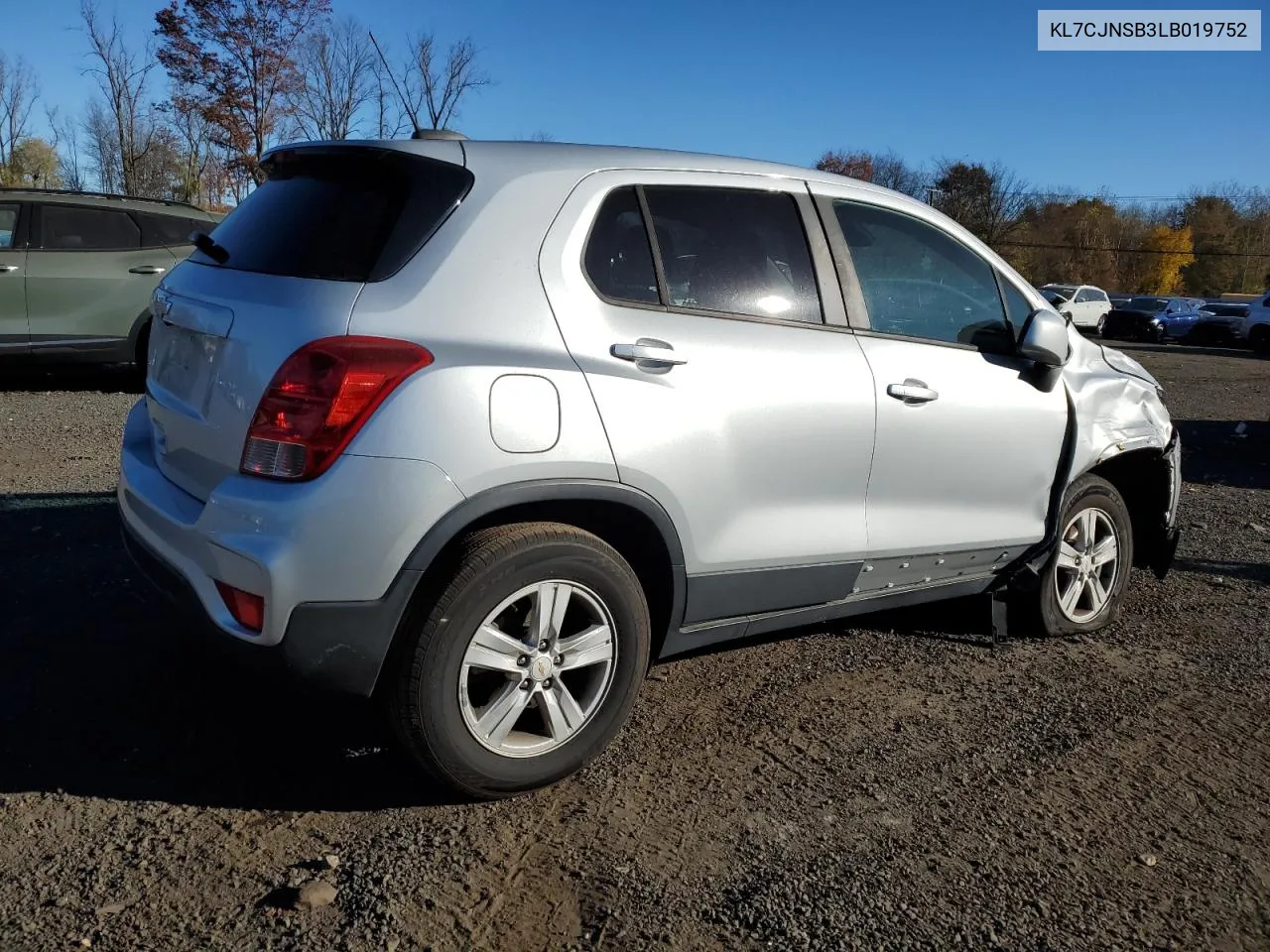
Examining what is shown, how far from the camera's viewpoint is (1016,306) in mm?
4258

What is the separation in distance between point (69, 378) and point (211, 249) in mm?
9248

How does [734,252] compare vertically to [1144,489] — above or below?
above

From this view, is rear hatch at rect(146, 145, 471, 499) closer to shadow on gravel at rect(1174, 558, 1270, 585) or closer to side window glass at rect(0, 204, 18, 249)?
shadow on gravel at rect(1174, 558, 1270, 585)

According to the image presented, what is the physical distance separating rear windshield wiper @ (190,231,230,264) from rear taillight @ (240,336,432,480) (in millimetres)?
743

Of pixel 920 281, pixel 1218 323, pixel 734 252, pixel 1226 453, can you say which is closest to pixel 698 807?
pixel 734 252

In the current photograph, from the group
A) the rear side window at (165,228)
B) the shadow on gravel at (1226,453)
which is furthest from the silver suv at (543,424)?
the rear side window at (165,228)

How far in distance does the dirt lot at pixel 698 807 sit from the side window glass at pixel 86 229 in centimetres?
639

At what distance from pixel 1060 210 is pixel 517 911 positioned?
71575 millimetres

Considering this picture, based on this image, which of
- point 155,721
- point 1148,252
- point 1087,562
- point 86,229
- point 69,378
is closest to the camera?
point 155,721

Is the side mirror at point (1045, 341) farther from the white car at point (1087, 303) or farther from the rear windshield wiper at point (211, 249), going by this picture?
the white car at point (1087, 303)

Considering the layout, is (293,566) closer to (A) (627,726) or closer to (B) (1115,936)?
(A) (627,726)

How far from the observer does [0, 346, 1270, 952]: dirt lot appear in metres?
2.52

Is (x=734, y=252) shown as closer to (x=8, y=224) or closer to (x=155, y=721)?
(x=155, y=721)

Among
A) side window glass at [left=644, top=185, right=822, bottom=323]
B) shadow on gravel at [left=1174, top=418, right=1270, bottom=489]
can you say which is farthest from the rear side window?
shadow on gravel at [left=1174, top=418, right=1270, bottom=489]
